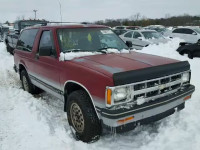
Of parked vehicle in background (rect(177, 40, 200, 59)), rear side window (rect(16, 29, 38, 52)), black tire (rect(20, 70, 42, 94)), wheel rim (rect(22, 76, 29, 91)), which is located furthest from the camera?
parked vehicle in background (rect(177, 40, 200, 59))

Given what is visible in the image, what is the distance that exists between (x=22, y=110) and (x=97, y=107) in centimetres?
237

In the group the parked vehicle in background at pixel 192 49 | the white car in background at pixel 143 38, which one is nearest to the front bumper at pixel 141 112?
the parked vehicle in background at pixel 192 49

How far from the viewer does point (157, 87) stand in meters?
3.22

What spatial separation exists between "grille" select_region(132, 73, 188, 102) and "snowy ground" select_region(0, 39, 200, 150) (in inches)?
28.4

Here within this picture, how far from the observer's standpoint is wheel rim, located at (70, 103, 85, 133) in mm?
3548

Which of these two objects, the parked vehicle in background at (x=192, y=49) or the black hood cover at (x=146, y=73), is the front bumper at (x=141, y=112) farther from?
the parked vehicle in background at (x=192, y=49)

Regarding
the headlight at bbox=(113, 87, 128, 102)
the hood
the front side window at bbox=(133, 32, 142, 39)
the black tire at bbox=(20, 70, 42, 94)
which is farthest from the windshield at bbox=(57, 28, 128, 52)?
the front side window at bbox=(133, 32, 142, 39)

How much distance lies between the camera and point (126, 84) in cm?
290

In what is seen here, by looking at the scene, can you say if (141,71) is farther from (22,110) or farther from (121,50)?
(22,110)

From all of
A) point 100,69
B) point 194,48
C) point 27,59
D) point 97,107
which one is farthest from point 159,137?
point 194,48

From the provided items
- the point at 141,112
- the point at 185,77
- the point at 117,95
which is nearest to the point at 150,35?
the point at 185,77

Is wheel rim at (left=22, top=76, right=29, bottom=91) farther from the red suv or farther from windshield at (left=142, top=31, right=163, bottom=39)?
windshield at (left=142, top=31, right=163, bottom=39)

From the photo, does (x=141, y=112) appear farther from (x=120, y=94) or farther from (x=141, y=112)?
(x=120, y=94)

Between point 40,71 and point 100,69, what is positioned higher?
point 100,69
